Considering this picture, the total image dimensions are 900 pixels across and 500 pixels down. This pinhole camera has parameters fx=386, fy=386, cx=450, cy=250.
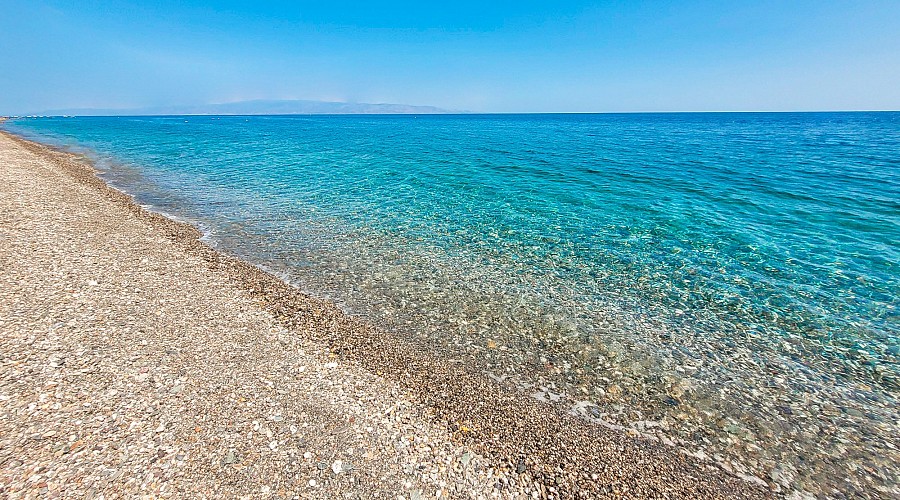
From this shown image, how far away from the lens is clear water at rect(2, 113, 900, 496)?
7.36m

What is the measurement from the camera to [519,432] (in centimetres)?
667

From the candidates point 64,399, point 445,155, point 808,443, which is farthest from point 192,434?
point 445,155

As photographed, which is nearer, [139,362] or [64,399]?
[64,399]

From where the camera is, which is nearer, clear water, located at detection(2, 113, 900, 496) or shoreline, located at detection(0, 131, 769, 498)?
shoreline, located at detection(0, 131, 769, 498)

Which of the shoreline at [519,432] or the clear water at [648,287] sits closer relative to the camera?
the shoreline at [519,432]

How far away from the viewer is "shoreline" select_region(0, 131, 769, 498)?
19.2 ft

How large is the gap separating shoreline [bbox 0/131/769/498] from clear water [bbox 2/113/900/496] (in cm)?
51

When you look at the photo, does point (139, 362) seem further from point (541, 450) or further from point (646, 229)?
point (646, 229)

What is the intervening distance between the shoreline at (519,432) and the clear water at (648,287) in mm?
511

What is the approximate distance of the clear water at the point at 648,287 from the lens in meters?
7.36

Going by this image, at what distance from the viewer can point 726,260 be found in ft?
47.3

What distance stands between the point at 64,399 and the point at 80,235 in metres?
11.5

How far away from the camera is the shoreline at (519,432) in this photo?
231 inches

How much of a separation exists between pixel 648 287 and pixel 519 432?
794 centimetres
